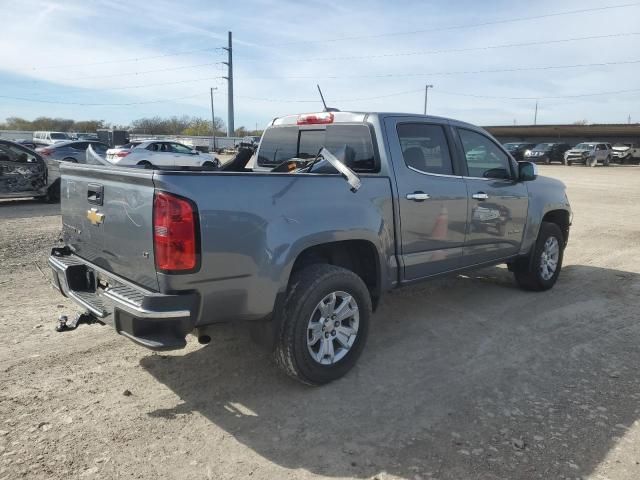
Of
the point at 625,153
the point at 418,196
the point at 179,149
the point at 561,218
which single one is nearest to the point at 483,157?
the point at 418,196

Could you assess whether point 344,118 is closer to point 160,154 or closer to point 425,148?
point 425,148

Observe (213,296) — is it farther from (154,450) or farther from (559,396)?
(559,396)

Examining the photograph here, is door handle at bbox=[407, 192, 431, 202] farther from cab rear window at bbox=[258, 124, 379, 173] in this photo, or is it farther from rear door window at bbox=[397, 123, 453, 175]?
cab rear window at bbox=[258, 124, 379, 173]

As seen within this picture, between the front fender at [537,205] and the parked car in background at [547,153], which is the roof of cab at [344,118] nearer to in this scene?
the front fender at [537,205]

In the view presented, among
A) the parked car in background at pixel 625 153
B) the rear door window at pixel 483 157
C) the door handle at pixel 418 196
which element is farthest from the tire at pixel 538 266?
the parked car in background at pixel 625 153

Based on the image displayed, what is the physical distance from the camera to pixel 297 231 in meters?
3.37

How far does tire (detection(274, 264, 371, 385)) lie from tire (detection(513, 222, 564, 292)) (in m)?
2.79

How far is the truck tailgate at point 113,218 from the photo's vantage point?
3014mm

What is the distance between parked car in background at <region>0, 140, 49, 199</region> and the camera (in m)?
11.4

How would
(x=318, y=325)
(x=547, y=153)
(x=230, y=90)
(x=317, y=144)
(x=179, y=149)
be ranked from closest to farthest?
(x=318, y=325)
(x=317, y=144)
(x=179, y=149)
(x=547, y=153)
(x=230, y=90)

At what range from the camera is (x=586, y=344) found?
4523 millimetres

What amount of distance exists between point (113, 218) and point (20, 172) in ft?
32.8

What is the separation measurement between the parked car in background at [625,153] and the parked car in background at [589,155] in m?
2.19

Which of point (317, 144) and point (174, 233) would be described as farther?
point (317, 144)
